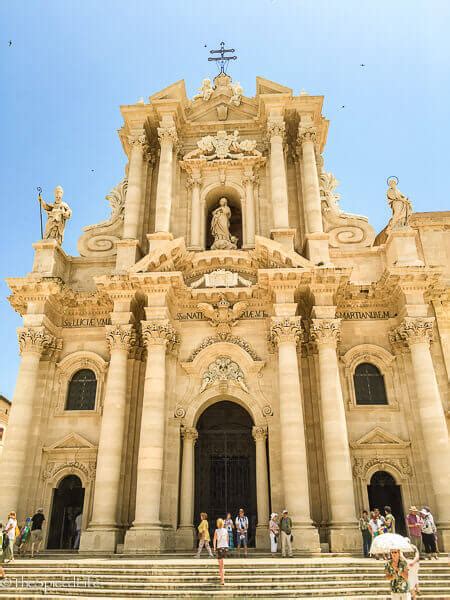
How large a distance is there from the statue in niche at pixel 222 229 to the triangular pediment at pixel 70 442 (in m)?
9.44

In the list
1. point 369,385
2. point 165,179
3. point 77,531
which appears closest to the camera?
point 77,531

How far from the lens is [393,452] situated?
19266 millimetres

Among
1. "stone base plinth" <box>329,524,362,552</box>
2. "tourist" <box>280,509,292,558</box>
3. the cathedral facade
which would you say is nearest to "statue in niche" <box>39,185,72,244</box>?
the cathedral facade

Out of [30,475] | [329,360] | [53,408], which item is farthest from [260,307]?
[30,475]

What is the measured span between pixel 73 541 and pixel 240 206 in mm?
16072

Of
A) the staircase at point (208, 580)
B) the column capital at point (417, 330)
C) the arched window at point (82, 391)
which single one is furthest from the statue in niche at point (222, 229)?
the staircase at point (208, 580)

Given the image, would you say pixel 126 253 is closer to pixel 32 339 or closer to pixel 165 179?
pixel 165 179

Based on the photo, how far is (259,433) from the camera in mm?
19484

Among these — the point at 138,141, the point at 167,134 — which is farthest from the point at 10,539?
the point at 167,134

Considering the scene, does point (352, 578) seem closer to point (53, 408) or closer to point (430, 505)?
point (430, 505)

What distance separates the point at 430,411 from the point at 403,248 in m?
6.63

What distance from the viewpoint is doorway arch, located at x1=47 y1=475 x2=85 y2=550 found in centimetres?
1952

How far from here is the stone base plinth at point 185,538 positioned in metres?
18.3

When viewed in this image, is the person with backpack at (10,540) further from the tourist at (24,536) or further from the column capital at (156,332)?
the column capital at (156,332)
